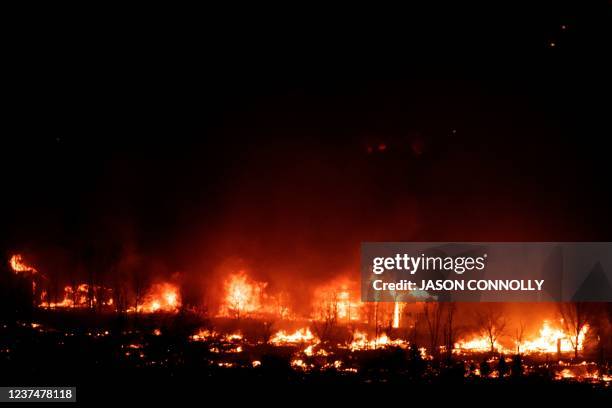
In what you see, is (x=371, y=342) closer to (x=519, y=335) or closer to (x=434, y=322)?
(x=434, y=322)

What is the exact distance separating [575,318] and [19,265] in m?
23.9

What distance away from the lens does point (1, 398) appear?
14578mm

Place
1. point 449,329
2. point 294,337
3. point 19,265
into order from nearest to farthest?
point 449,329
point 294,337
point 19,265

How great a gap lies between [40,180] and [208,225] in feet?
28.2

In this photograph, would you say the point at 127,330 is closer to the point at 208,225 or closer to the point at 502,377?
the point at 208,225

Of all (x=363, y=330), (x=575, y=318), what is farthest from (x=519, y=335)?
(x=363, y=330)

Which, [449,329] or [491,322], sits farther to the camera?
[491,322]

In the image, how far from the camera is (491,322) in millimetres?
24391

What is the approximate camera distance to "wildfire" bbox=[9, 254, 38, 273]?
3011 cm

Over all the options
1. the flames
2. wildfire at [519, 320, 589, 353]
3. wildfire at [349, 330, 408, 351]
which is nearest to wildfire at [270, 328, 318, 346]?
wildfire at [349, 330, 408, 351]

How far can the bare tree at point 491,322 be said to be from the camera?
23.6 meters

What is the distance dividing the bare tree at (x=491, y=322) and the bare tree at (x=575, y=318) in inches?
84.9

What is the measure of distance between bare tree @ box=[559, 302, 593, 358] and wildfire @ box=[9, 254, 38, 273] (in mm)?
22730

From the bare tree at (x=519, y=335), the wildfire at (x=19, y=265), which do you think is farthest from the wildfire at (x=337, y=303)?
the wildfire at (x=19, y=265)
